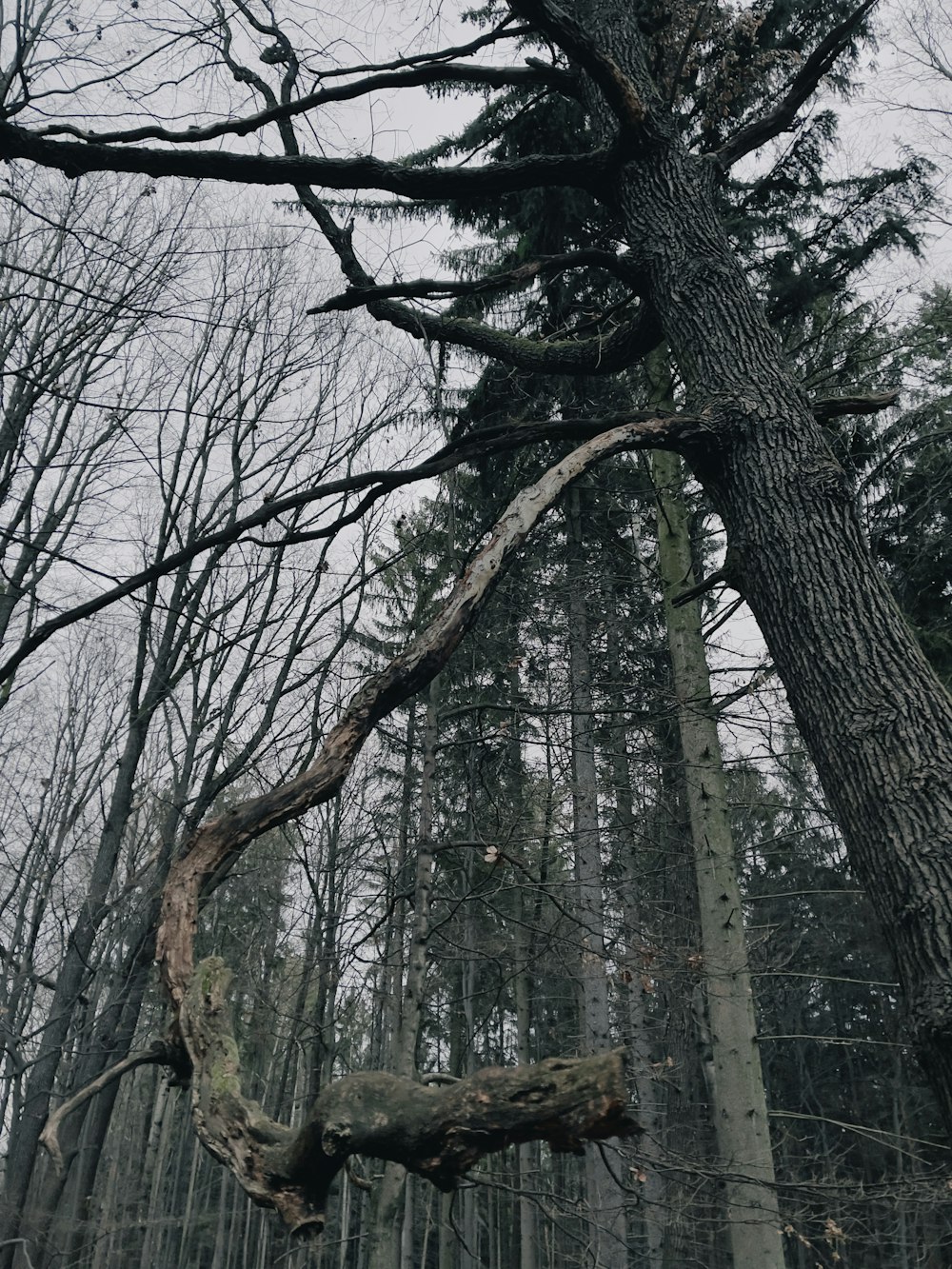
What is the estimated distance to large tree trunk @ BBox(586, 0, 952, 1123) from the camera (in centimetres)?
204

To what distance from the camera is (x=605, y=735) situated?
9.90 meters

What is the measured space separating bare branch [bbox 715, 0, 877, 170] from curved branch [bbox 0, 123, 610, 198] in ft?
2.27

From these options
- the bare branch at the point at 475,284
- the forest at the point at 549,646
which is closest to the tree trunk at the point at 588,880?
the forest at the point at 549,646

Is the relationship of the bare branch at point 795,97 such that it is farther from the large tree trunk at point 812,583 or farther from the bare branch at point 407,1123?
the bare branch at point 407,1123

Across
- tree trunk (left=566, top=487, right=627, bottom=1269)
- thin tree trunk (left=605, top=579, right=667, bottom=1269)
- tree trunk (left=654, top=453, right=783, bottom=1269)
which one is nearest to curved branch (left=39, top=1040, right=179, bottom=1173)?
tree trunk (left=654, top=453, right=783, bottom=1269)

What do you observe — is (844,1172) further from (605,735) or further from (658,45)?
(658,45)

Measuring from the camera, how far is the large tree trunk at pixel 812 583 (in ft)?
6.70

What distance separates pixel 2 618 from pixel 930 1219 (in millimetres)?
22589

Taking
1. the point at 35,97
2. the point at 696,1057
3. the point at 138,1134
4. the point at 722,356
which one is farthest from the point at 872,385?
the point at 138,1134

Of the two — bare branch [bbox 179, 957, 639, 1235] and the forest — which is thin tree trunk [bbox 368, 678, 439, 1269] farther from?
bare branch [bbox 179, 957, 639, 1235]

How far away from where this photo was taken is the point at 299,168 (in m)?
2.71

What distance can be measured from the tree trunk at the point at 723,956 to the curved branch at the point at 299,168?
323cm

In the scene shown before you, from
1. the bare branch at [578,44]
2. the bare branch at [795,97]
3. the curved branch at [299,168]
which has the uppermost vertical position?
the bare branch at [795,97]

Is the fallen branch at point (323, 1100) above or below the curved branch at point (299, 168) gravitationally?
below
